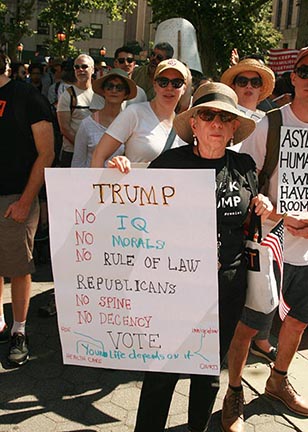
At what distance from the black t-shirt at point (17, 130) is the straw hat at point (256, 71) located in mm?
Result: 1302

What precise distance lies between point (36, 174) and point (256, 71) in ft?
5.40

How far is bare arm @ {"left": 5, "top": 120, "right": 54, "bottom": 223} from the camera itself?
3.16m

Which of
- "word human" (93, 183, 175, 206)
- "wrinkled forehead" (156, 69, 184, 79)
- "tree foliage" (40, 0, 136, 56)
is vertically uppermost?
"tree foliage" (40, 0, 136, 56)

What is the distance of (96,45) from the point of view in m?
49.8

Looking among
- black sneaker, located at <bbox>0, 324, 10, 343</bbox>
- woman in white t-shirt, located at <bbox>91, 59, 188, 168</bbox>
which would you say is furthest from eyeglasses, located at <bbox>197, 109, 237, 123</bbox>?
black sneaker, located at <bbox>0, 324, 10, 343</bbox>

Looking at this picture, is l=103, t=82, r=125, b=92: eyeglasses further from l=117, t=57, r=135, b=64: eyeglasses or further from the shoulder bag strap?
l=117, t=57, r=135, b=64: eyeglasses

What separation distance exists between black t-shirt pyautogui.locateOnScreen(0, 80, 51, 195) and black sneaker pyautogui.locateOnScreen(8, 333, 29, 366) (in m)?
0.98

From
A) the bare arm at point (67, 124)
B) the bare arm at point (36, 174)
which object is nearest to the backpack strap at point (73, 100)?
the bare arm at point (67, 124)

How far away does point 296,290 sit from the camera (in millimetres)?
2857

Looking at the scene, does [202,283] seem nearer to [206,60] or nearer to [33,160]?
[33,160]

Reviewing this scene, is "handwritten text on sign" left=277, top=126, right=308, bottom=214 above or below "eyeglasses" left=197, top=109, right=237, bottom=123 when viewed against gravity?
below

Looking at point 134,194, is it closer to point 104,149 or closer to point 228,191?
point 228,191

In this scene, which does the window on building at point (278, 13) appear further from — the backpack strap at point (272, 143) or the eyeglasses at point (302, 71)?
the backpack strap at point (272, 143)

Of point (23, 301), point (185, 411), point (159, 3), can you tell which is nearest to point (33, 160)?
point (23, 301)
